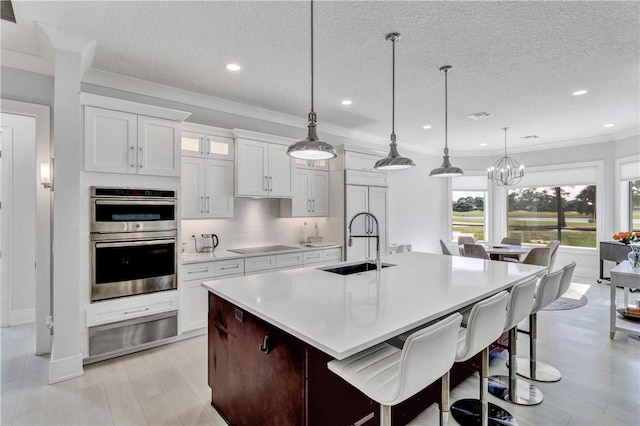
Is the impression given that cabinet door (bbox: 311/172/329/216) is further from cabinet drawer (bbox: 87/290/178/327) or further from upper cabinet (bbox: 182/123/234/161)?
cabinet drawer (bbox: 87/290/178/327)

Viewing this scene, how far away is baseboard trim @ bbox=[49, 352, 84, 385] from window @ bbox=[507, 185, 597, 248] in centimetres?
826

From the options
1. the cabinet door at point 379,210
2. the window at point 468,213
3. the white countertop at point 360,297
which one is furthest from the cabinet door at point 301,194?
the window at point 468,213

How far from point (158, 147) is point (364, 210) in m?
3.16

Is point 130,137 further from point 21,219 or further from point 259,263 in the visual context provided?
point 21,219

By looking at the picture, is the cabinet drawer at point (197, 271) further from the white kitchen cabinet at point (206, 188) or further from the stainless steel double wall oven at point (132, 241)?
the white kitchen cabinet at point (206, 188)

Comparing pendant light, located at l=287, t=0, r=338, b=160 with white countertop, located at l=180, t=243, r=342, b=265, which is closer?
pendant light, located at l=287, t=0, r=338, b=160

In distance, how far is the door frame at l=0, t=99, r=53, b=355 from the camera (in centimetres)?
310

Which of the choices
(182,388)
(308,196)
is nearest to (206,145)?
(308,196)

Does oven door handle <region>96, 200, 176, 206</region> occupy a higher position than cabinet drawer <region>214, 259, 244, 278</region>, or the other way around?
oven door handle <region>96, 200, 176, 206</region>

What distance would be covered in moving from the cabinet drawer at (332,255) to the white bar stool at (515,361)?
2590mm

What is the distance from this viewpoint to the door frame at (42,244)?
10.2 ft

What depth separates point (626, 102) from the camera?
4246mm

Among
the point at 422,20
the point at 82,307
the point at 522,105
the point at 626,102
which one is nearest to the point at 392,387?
the point at 422,20

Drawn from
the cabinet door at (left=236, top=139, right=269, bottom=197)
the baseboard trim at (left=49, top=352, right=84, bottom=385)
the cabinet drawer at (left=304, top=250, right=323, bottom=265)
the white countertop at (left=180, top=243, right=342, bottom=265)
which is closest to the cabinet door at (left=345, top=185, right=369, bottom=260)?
the cabinet drawer at (left=304, top=250, right=323, bottom=265)
